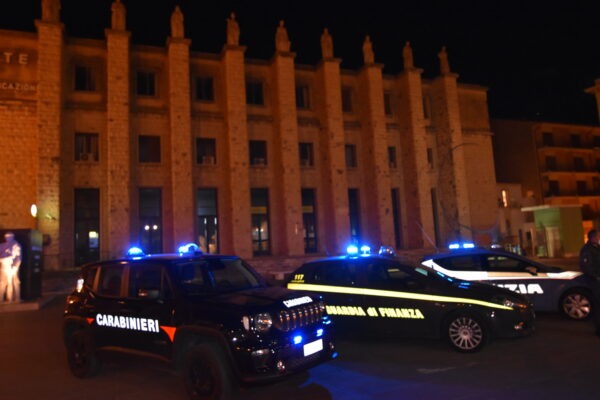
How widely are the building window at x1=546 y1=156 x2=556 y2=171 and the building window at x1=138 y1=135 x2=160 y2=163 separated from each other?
3737 cm

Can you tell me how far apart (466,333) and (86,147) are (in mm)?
22263

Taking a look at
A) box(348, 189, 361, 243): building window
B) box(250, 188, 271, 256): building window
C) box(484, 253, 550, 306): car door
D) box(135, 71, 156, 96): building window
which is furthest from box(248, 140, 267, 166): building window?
box(484, 253, 550, 306): car door

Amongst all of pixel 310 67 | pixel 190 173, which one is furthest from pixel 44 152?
pixel 310 67

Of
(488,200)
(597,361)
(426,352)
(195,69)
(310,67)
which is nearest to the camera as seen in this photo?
(597,361)

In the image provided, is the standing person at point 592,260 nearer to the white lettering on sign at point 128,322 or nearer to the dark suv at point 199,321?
the dark suv at point 199,321

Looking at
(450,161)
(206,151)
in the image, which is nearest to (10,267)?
(206,151)

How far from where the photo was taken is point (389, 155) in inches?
1176

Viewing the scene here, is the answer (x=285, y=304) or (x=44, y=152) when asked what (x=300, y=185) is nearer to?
(x=44, y=152)

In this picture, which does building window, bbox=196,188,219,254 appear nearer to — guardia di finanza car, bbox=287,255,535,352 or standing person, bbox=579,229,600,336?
guardia di finanza car, bbox=287,255,535,352

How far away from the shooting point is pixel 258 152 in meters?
26.8

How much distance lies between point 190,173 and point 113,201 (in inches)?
166

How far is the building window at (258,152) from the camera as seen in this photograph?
26531 mm

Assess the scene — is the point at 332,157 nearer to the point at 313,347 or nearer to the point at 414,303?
the point at 414,303

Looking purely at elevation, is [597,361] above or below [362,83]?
below
